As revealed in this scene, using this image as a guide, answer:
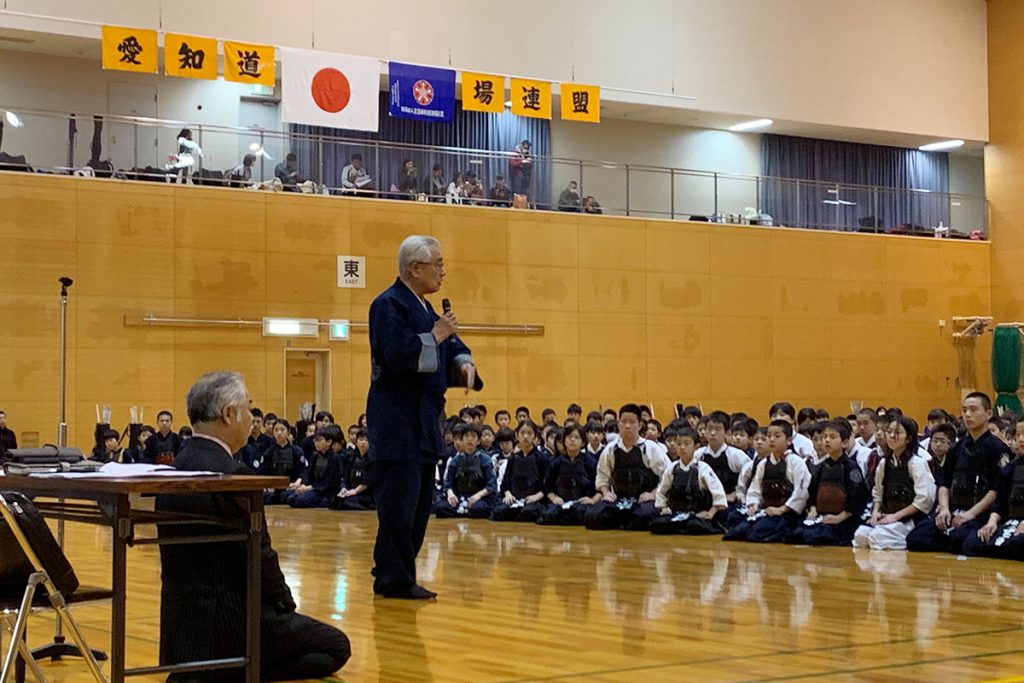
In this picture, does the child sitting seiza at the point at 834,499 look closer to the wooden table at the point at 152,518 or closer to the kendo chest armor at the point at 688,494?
the kendo chest armor at the point at 688,494

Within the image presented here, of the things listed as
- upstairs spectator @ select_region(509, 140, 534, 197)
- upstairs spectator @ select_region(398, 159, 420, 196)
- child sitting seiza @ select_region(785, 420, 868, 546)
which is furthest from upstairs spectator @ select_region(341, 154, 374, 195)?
child sitting seiza @ select_region(785, 420, 868, 546)

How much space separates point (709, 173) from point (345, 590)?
19.2 metres

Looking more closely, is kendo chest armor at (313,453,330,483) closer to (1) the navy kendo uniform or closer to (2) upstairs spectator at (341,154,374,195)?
(2) upstairs spectator at (341,154,374,195)

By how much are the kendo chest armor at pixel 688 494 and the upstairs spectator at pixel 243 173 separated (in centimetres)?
1112

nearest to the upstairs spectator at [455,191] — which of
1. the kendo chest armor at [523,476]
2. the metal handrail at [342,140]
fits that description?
the metal handrail at [342,140]

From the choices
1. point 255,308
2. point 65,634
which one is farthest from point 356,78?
point 65,634

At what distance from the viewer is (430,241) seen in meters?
7.89

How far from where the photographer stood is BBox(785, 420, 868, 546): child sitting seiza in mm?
11906

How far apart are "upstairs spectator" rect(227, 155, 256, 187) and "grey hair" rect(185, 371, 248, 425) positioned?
17.2 metres

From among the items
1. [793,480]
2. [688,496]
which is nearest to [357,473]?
[688,496]

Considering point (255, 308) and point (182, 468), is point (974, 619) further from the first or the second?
point (255, 308)

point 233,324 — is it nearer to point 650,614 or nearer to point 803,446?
point 803,446

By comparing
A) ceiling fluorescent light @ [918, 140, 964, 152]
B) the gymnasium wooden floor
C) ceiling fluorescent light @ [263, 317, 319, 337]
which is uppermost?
ceiling fluorescent light @ [918, 140, 964, 152]

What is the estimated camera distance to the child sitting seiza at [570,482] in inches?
573
